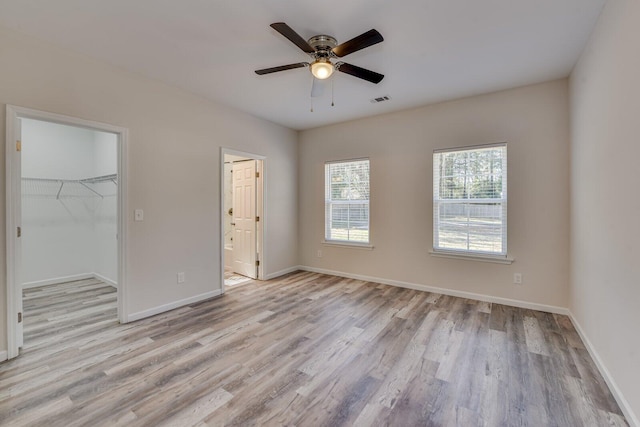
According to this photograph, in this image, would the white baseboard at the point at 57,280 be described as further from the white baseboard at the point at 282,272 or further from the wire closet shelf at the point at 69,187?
the white baseboard at the point at 282,272

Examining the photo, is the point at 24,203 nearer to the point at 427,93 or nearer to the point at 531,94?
the point at 427,93

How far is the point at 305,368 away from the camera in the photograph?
2.24 m

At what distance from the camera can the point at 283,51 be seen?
8.62 feet

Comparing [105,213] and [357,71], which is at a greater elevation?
[357,71]

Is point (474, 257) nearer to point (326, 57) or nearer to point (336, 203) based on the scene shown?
point (336, 203)

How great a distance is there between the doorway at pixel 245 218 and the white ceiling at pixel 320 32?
166cm

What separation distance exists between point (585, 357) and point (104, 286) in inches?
240

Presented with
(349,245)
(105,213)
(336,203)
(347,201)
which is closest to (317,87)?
(347,201)

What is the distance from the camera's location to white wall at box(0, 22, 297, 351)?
7.98 feet

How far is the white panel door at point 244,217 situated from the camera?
4.90 metres

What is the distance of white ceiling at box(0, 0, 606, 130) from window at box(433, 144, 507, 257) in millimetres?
906

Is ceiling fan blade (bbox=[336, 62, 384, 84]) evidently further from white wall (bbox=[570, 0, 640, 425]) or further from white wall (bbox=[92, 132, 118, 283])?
white wall (bbox=[92, 132, 118, 283])

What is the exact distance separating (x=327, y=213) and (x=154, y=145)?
292 centimetres

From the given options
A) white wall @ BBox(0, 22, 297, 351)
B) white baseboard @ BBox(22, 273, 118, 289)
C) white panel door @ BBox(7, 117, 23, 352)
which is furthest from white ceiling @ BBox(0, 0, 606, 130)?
white baseboard @ BBox(22, 273, 118, 289)
